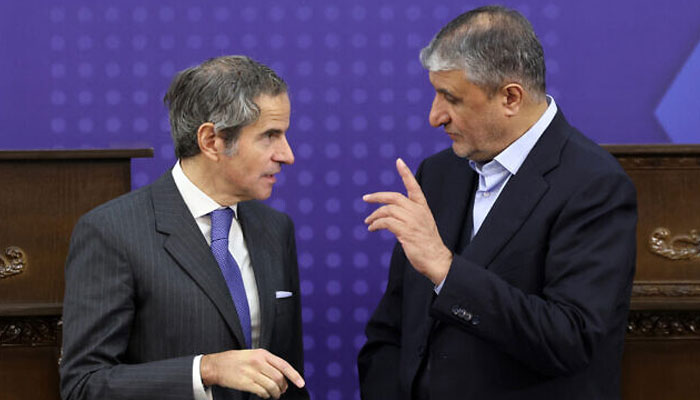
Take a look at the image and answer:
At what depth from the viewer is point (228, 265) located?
2.29m

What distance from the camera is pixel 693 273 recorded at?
287 centimetres

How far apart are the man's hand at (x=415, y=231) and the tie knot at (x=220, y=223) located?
1.28 ft

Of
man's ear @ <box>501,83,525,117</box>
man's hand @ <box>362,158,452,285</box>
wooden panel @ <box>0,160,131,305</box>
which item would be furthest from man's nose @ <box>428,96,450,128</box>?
wooden panel @ <box>0,160,131,305</box>

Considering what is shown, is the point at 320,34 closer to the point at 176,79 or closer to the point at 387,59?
the point at 387,59

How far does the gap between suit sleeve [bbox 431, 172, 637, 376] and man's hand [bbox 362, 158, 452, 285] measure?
3 cm

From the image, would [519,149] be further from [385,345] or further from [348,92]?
[348,92]

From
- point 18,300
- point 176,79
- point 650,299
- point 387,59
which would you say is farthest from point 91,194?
point 650,299

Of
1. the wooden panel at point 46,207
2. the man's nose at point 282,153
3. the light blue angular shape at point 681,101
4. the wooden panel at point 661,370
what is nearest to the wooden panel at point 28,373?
the wooden panel at point 46,207

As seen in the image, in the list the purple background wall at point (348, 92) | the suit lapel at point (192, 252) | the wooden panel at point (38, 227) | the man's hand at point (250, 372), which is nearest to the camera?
the man's hand at point (250, 372)

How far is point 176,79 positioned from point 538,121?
0.87 metres

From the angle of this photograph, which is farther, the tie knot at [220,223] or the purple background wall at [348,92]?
the purple background wall at [348,92]

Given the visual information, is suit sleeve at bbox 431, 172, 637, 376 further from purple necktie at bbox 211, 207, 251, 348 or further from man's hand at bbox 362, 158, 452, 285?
purple necktie at bbox 211, 207, 251, 348

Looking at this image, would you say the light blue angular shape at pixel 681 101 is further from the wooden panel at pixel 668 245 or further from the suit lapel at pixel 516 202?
the suit lapel at pixel 516 202

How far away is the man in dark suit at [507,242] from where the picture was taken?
209cm
